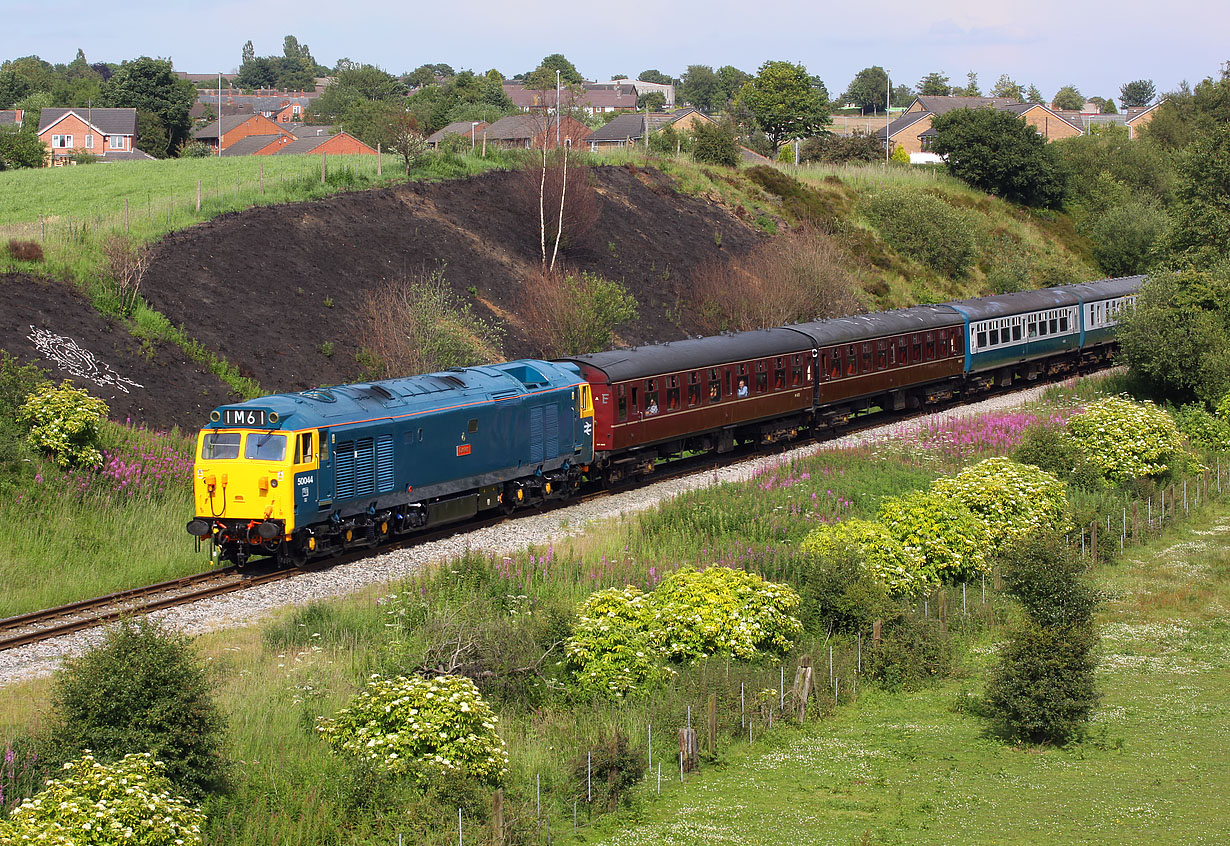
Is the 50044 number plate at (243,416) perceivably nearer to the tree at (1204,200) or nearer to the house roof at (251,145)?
the tree at (1204,200)

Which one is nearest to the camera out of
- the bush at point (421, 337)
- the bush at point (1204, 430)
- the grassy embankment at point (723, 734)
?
the grassy embankment at point (723, 734)

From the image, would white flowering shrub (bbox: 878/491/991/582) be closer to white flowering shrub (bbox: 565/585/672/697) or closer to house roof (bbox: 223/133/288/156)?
white flowering shrub (bbox: 565/585/672/697)

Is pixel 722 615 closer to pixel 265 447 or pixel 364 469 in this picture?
pixel 364 469

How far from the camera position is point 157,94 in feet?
395

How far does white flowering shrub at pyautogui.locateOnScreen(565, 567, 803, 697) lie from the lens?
17484 mm

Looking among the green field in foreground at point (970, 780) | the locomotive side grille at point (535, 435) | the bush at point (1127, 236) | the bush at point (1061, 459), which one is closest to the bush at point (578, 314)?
the locomotive side grille at point (535, 435)

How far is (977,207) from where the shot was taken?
86750 mm

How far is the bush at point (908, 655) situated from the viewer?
19734 mm

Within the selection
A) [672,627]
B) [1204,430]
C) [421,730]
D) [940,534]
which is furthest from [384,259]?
[421,730]

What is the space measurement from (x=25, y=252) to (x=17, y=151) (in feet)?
176

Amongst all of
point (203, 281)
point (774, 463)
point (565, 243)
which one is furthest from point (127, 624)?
point (565, 243)

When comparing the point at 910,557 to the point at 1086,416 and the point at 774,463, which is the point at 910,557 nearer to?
the point at 774,463

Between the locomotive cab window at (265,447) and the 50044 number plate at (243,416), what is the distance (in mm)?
259

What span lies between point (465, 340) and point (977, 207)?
5996 centimetres
